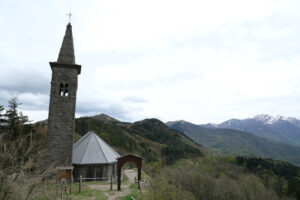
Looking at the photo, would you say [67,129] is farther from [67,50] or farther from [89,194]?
[67,50]

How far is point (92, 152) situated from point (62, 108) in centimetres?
673

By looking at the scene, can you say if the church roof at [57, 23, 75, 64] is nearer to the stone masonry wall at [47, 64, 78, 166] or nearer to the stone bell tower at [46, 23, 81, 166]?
the stone bell tower at [46, 23, 81, 166]

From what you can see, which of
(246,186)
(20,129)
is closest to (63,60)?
(20,129)

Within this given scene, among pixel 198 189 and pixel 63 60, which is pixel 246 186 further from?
pixel 63 60

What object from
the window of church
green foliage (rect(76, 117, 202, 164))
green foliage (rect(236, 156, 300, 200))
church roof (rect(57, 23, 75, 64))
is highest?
church roof (rect(57, 23, 75, 64))

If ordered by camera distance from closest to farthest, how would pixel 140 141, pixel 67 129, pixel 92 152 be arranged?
pixel 67 129, pixel 92 152, pixel 140 141

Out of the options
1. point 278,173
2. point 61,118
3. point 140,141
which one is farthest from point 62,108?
point 140,141

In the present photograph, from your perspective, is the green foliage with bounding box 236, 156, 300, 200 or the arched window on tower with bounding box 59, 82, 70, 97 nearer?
the arched window on tower with bounding box 59, 82, 70, 97

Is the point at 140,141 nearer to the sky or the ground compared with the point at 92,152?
nearer to the ground

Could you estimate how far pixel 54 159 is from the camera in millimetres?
19641

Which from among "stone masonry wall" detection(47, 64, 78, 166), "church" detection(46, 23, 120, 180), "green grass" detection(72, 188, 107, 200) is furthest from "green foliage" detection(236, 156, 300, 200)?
"stone masonry wall" detection(47, 64, 78, 166)

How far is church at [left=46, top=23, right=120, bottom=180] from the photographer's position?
65.4 ft

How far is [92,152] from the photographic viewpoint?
23.6m

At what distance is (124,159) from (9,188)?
487 inches
